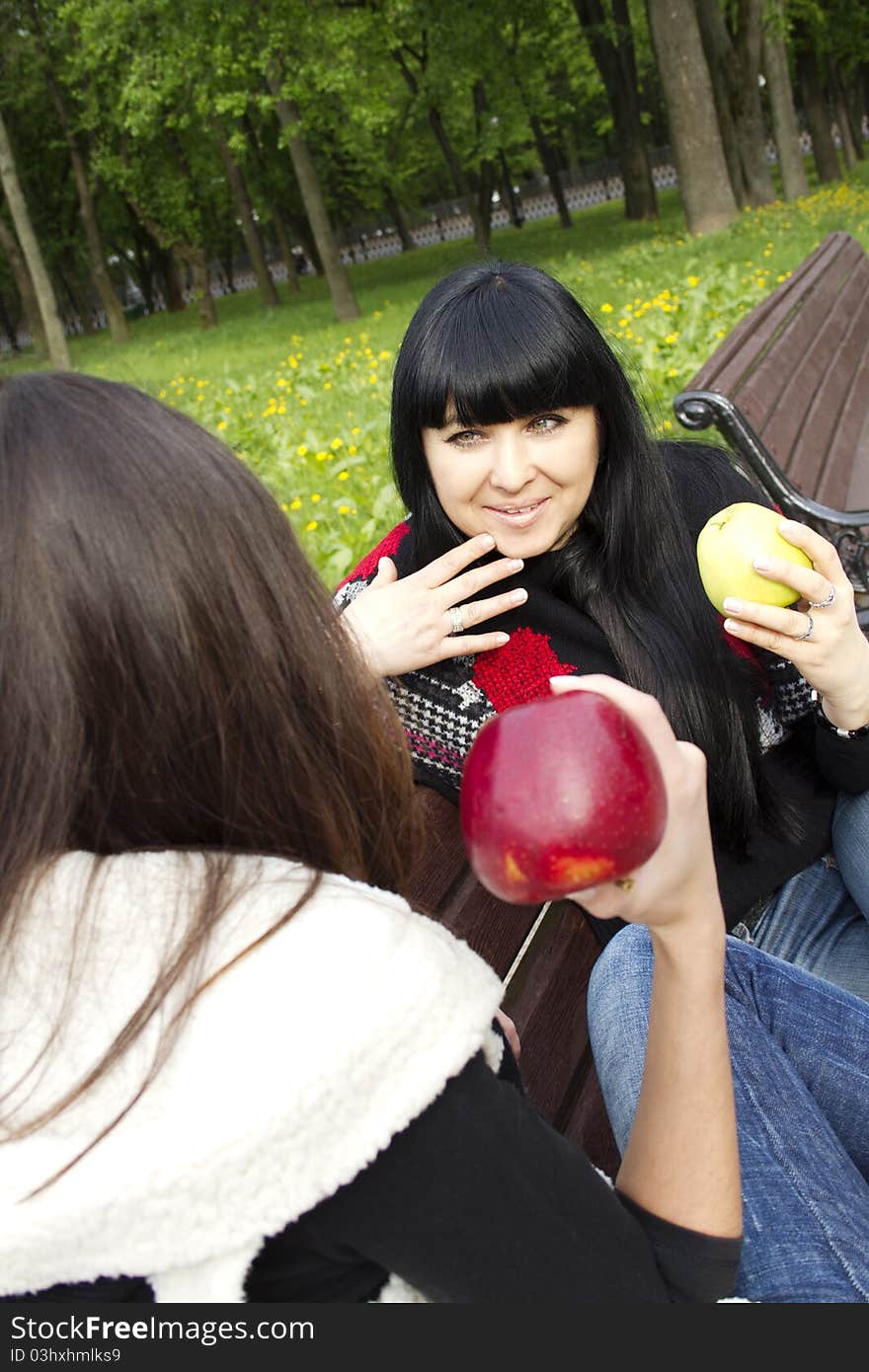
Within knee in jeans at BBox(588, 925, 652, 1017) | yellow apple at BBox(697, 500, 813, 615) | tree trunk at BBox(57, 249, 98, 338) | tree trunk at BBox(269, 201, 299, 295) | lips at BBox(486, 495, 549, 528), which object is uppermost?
tree trunk at BBox(57, 249, 98, 338)

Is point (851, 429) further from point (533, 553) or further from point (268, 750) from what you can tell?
point (268, 750)

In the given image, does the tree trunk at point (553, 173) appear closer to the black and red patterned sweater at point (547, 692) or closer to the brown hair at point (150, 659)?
the black and red patterned sweater at point (547, 692)

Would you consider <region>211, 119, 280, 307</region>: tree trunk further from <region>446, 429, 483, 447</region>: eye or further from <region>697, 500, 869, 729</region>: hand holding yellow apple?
<region>697, 500, 869, 729</region>: hand holding yellow apple

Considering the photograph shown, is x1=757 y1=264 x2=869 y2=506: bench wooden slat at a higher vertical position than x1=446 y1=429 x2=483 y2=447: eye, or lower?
lower

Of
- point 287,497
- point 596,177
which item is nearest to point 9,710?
point 287,497

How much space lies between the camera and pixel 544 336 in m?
2.13

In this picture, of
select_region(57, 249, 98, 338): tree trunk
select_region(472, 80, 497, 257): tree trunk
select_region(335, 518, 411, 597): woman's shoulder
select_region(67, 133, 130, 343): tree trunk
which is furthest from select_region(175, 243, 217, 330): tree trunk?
select_region(335, 518, 411, 597): woman's shoulder

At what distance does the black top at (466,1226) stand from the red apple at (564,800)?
188 mm

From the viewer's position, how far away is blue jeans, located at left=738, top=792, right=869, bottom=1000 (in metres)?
2.23

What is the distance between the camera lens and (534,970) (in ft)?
7.16

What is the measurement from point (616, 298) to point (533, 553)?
8973mm

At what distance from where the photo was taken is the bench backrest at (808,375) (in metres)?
3.96

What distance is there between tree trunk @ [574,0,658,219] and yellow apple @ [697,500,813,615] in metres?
22.7

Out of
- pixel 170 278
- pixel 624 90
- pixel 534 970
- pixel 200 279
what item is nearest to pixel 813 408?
pixel 534 970
